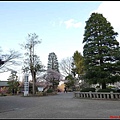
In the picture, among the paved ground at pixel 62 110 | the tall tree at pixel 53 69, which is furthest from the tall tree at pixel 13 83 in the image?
the paved ground at pixel 62 110

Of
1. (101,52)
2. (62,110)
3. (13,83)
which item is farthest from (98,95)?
(13,83)

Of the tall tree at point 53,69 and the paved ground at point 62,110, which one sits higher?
the tall tree at point 53,69

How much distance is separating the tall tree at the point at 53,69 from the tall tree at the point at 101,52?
21249 millimetres

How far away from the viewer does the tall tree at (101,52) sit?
16.7 meters

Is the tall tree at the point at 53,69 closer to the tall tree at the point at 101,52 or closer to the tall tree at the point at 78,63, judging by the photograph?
the tall tree at the point at 78,63

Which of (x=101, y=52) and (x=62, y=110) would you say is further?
(x=101, y=52)

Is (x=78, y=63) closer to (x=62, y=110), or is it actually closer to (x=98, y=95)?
(x=98, y=95)

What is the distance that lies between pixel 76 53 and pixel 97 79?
74.8 ft

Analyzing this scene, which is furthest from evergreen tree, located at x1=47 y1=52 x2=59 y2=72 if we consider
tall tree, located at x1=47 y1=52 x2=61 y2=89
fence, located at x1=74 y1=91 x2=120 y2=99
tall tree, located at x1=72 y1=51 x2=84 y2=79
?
fence, located at x1=74 y1=91 x2=120 y2=99

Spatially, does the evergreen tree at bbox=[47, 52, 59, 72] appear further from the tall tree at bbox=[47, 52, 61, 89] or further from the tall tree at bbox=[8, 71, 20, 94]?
the tall tree at bbox=[8, 71, 20, 94]

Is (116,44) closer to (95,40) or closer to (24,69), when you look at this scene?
(95,40)

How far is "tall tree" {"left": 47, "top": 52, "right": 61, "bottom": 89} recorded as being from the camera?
129 feet

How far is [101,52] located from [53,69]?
2817 centimetres

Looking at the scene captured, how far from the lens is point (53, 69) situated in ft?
147
